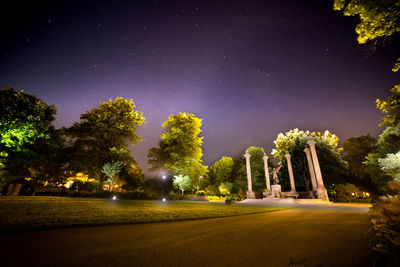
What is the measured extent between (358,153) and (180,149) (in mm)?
43722

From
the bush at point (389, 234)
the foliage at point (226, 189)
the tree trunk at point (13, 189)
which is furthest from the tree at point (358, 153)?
the tree trunk at point (13, 189)

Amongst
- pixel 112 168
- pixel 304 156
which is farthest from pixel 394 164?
pixel 112 168

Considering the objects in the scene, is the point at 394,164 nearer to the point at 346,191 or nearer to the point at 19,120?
the point at 346,191

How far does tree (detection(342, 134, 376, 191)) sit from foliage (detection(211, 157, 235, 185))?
28.2 meters

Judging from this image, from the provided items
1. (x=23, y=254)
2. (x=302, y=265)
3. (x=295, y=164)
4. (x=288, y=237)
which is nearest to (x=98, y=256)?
(x=23, y=254)

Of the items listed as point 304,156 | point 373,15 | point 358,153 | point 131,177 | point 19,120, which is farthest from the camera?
point 358,153

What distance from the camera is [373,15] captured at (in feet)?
18.4

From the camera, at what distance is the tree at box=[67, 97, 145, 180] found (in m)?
23.5

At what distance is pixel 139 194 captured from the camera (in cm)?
2514

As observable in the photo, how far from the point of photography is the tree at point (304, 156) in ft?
109

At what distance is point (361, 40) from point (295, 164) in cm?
3643

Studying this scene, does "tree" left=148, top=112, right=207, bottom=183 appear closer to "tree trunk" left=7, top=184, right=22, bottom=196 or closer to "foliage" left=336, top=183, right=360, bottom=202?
"tree trunk" left=7, top=184, right=22, bottom=196

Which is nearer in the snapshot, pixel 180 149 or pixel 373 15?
pixel 373 15

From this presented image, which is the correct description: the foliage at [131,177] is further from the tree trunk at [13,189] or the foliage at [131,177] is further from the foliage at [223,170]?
the foliage at [223,170]
